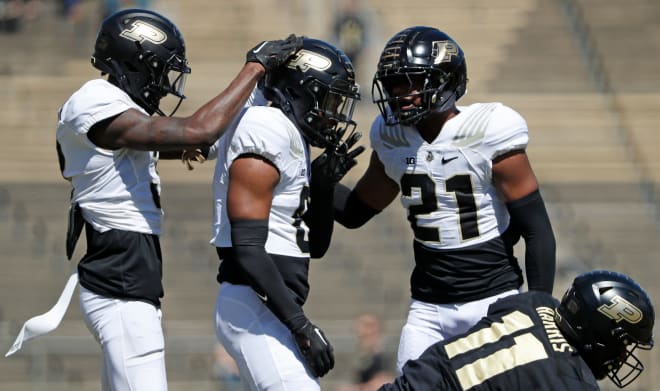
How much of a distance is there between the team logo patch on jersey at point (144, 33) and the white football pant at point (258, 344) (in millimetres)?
1044

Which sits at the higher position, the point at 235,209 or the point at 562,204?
the point at 235,209

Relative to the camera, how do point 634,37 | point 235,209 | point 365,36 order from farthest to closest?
point 634,37, point 365,36, point 235,209

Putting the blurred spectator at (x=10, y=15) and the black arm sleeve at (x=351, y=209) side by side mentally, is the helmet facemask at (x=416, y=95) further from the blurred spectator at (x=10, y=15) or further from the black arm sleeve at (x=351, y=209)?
the blurred spectator at (x=10, y=15)

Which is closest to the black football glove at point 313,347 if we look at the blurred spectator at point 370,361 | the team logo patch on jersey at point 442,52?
the team logo patch on jersey at point 442,52

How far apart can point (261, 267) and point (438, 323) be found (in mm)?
Answer: 1078

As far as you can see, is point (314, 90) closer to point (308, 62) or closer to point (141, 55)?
point (308, 62)

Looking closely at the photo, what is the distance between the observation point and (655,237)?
49.5 feet

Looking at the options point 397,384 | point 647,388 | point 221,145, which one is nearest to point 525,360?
point 397,384

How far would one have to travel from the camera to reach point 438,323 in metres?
5.56

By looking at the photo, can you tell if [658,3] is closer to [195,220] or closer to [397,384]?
[195,220]

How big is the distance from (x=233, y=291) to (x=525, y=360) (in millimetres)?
1263

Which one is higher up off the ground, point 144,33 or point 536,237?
point 144,33

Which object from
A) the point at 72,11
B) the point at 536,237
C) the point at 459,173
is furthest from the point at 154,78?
the point at 72,11

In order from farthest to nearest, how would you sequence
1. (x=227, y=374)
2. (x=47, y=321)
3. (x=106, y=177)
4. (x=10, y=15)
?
(x=10, y=15)
(x=227, y=374)
(x=47, y=321)
(x=106, y=177)
